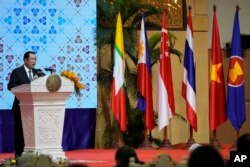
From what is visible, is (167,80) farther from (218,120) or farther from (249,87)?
(249,87)

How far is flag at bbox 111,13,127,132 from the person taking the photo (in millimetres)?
12367

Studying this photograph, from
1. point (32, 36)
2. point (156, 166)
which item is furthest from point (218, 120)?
point (156, 166)

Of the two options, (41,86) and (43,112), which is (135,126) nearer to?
(43,112)

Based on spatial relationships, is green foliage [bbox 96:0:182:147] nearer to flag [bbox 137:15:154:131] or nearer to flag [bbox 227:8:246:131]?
flag [bbox 137:15:154:131]

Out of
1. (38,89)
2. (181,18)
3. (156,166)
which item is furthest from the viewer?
(181,18)

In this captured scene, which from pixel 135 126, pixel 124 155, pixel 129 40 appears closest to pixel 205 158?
pixel 124 155

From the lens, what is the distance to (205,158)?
342 centimetres

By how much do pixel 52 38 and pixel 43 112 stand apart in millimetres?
3422

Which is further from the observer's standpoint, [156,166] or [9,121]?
[9,121]

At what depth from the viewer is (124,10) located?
42.9 feet

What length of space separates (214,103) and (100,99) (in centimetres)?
253

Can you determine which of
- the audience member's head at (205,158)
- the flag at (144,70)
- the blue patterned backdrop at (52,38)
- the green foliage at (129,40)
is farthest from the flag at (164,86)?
the audience member's head at (205,158)

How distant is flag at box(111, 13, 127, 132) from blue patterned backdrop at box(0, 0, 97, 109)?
527 mm

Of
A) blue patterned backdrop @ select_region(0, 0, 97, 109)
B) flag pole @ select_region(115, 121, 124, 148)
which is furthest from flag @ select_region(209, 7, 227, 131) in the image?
blue patterned backdrop @ select_region(0, 0, 97, 109)
